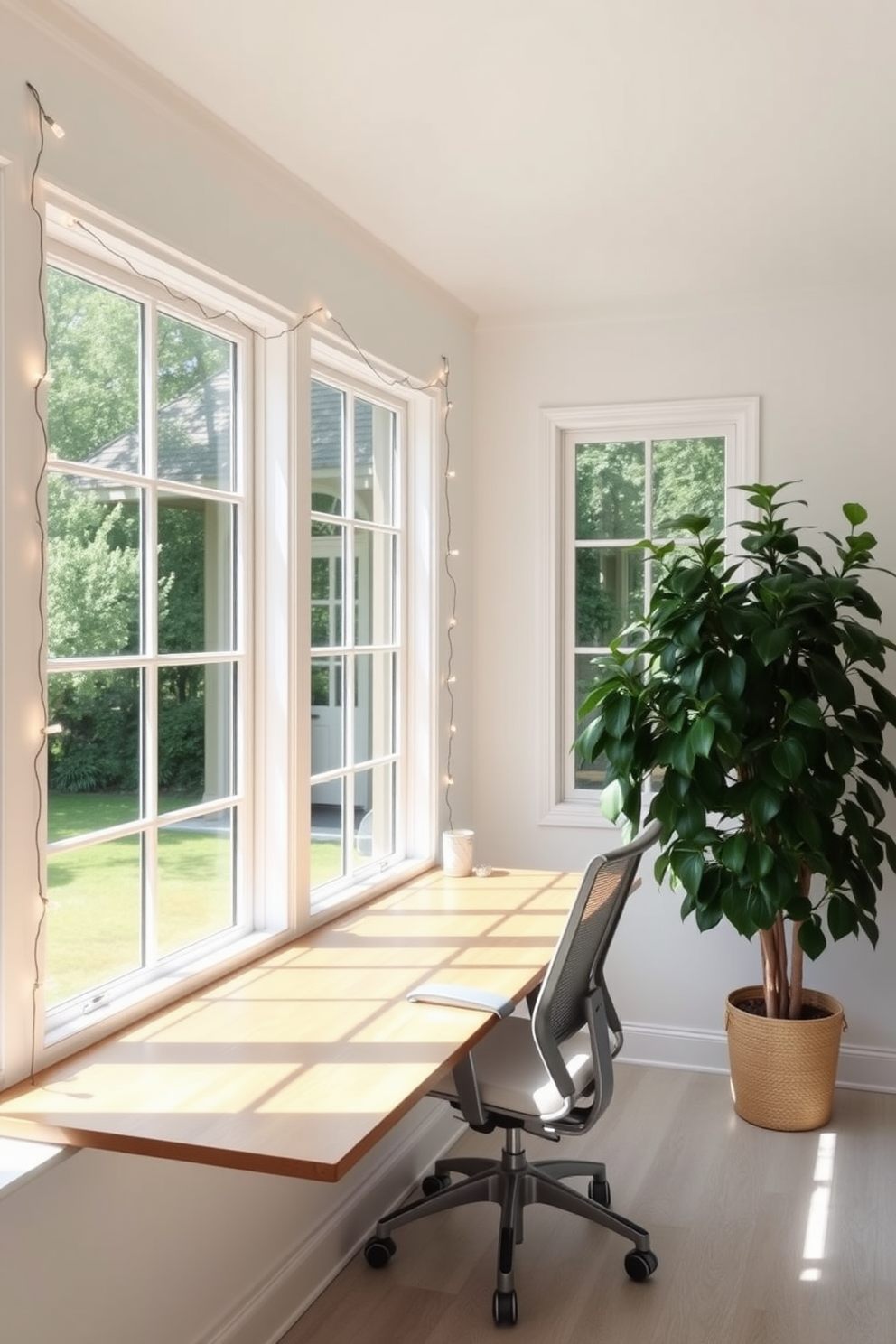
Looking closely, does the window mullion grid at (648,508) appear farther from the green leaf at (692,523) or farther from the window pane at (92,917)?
the window pane at (92,917)

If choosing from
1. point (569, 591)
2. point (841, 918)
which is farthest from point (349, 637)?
point (841, 918)

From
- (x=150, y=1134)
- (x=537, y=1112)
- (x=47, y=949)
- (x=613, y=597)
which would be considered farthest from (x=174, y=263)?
→ (x=613, y=597)

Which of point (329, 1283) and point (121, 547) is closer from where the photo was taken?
point (121, 547)

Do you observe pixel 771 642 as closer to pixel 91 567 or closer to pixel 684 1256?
pixel 684 1256

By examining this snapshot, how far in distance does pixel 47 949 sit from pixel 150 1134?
55 centimetres

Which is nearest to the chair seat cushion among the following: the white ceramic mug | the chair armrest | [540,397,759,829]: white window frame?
the chair armrest

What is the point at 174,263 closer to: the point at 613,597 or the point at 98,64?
the point at 98,64

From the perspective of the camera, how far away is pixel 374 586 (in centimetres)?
382

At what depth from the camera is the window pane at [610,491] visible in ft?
14.3

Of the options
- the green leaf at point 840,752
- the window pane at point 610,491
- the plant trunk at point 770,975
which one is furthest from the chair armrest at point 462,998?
the window pane at point 610,491

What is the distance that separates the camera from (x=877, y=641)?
3500 mm

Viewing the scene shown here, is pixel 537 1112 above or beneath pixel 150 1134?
beneath

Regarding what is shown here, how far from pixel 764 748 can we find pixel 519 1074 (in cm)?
125

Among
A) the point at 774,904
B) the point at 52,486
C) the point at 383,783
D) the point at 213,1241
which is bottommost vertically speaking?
the point at 213,1241
